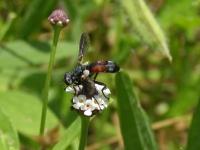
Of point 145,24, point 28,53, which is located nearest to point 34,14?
point 28,53

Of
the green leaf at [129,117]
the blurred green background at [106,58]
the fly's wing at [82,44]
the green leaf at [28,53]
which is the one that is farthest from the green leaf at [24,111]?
the fly's wing at [82,44]

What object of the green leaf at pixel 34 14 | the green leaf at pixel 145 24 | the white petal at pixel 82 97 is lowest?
the green leaf at pixel 34 14

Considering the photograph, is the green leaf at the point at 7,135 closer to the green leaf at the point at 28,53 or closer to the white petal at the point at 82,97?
the white petal at the point at 82,97

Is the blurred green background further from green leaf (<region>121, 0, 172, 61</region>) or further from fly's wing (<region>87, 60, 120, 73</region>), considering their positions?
fly's wing (<region>87, 60, 120, 73</region>)

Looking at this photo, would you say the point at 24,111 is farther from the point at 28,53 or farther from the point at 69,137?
the point at 69,137

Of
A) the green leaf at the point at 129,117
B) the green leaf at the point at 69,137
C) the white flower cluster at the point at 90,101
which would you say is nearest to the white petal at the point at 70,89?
the white flower cluster at the point at 90,101

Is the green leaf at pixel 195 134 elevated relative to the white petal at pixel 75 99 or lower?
lower

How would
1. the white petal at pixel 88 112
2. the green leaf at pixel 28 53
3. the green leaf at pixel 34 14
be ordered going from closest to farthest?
the white petal at pixel 88 112
the green leaf at pixel 28 53
the green leaf at pixel 34 14

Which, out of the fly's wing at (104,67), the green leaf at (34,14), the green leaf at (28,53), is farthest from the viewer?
the green leaf at (34,14)

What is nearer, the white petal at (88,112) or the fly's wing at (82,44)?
the white petal at (88,112)
